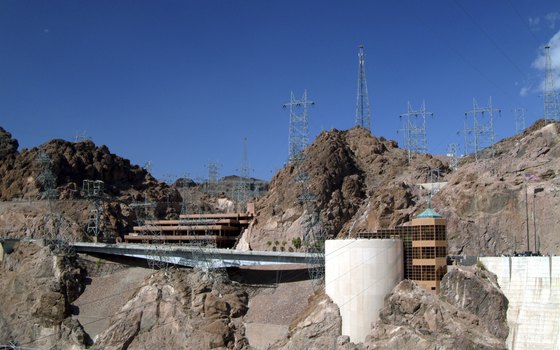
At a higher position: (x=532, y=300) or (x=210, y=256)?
(x=210, y=256)

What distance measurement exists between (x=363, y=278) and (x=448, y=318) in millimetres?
13023

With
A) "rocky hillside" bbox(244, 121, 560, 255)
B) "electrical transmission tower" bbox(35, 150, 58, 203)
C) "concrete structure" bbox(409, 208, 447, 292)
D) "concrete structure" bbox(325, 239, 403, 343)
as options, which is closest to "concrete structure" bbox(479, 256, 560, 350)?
"concrete structure" bbox(409, 208, 447, 292)

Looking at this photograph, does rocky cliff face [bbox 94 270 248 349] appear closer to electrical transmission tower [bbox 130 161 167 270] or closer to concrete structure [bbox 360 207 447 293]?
electrical transmission tower [bbox 130 161 167 270]

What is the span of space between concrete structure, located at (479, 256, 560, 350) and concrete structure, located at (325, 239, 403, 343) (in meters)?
15.0

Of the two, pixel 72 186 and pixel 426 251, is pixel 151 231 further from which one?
pixel 426 251

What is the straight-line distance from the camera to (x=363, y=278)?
90.8m

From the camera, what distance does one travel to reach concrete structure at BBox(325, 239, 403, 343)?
295 feet

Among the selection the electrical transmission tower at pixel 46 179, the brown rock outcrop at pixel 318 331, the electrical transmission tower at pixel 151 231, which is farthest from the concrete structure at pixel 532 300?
the electrical transmission tower at pixel 46 179

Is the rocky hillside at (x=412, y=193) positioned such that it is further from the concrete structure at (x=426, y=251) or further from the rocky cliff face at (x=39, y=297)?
the rocky cliff face at (x=39, y=297)

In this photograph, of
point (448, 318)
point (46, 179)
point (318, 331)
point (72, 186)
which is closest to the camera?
point (448, 318)

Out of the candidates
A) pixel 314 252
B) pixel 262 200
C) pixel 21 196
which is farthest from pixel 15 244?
pixel 314 252

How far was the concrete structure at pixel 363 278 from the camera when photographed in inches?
3538

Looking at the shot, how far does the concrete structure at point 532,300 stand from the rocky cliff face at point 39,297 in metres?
71.3

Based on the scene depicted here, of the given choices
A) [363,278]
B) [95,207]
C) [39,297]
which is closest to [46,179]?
[95,207]
